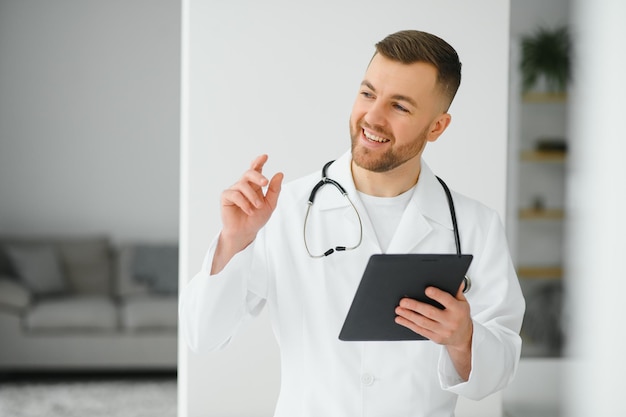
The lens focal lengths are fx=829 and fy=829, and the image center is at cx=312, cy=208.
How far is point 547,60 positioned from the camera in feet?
18.0

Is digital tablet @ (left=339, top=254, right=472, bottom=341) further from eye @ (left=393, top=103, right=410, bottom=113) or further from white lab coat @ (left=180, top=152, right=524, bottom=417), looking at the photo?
eye @ (left=393, top=103, right=410, bottom=113)

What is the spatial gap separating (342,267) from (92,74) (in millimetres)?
5468

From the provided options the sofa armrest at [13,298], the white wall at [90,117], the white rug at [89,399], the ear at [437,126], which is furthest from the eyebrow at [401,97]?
the white wall at [90,117]

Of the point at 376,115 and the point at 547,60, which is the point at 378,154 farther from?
the point at 547,60

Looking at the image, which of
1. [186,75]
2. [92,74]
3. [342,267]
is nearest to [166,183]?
[92,74]

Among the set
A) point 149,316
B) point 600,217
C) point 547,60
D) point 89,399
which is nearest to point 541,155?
point 547,60

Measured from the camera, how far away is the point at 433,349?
5.74 feet

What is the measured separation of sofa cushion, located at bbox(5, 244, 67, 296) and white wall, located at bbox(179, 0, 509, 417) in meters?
3.57

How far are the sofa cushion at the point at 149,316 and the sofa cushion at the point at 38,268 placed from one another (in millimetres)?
623

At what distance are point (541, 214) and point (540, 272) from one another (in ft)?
1.30

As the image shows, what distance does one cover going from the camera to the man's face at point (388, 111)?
1697 mm

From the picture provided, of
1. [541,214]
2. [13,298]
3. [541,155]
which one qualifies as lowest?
[13,298]

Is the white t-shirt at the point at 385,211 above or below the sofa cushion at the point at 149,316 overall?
above

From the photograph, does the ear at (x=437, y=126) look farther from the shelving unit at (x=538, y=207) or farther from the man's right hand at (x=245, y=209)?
the shelving unit at (x=538, y=207)
